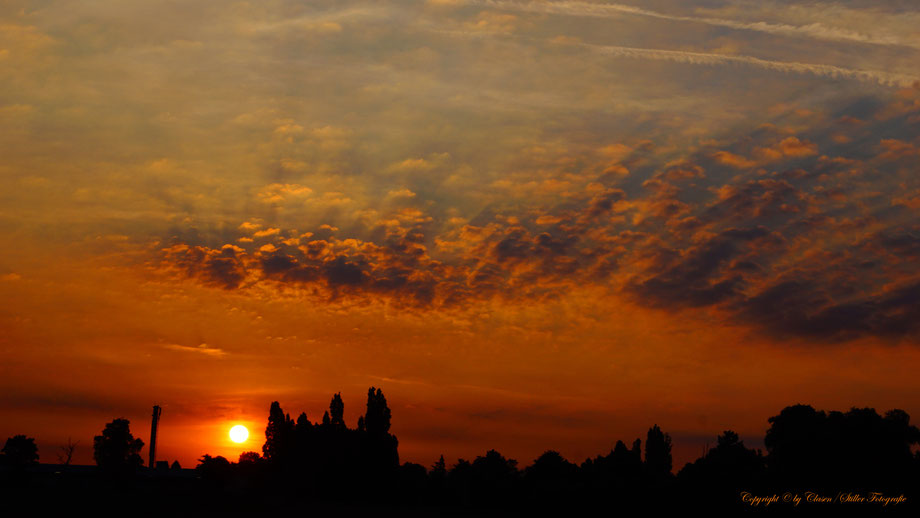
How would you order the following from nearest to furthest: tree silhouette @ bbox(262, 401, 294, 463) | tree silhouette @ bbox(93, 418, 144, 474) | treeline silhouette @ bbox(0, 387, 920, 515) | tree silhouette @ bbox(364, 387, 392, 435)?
treeline silhouette @ bbox(0, 387, 920, 515), tree silhouette @ bbox(364, 387, 392, 435), tree silhouette @ bbox(262, 401, 294, 463), tree silhouette @ bbox(93, 418, 144, 474)

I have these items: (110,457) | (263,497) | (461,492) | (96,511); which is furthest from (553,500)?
(110,457)

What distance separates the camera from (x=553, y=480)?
388ft

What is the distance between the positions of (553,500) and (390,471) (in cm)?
3619

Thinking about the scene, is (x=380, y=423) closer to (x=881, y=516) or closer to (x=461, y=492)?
(x=461, y=492)

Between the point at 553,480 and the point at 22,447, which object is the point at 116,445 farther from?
the point at 553,480

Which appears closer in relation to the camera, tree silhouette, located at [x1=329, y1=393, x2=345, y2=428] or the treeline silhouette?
the treeline silhouette

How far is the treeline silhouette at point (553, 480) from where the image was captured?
8362 centimetres

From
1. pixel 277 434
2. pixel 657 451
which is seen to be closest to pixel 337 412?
pixel 277 434

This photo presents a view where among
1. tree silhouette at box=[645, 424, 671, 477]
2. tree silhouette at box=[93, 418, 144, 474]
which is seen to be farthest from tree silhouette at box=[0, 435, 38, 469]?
tree silhouette at box=[645, 424, 671, 477]

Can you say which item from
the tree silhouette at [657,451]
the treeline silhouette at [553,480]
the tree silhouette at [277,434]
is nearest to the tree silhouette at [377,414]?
the treeline silhouette at [553,480]

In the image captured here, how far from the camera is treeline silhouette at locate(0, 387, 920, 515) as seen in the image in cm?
8362

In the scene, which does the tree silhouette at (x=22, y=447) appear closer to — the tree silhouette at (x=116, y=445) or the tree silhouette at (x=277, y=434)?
the tree silhouette at (x=116, y=445)

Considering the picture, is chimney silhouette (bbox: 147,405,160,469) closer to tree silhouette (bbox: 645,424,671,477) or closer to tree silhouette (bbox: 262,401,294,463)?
tree silhouette (bbox: 262,401,294,463)

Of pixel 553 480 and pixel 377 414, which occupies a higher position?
pixel 377 414
